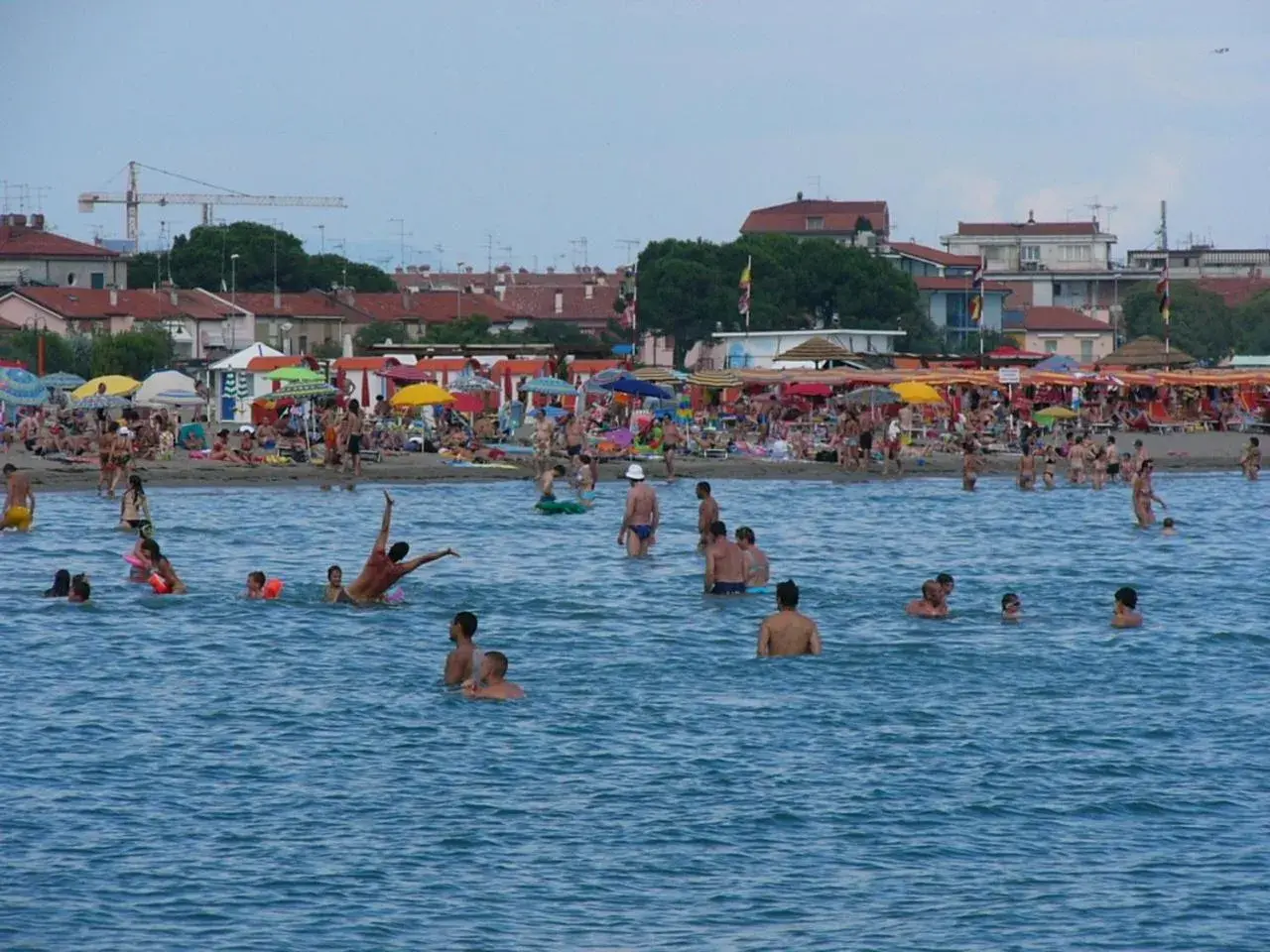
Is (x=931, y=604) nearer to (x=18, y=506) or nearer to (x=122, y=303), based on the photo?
(x=18, y=506)

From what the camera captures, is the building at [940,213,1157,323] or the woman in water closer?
the woman in water

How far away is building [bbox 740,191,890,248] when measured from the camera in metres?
110

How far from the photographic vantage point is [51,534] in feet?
96.0

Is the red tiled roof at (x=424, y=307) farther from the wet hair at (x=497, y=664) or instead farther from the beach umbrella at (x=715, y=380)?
the wet hair at (x=497, y=664)

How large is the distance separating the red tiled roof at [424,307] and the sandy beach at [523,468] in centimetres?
4291

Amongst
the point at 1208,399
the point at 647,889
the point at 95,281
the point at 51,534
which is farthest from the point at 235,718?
the point at 95,281

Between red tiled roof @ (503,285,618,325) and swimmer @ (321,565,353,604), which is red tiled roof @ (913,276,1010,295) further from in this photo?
swimmer @ (321,565,353,604)

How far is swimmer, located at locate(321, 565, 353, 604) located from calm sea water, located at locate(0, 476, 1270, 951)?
16cm

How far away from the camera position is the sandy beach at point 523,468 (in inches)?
1444

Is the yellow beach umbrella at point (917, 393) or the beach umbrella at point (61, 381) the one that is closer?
the beach umbrella at point (61, 381)

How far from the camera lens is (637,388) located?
44.5 metres

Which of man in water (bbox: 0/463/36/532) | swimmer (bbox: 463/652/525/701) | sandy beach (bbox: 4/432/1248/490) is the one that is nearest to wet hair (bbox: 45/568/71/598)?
man in water (bbox: 0/463/36/532)

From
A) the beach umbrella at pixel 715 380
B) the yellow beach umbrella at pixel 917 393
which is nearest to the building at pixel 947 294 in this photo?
the beach umbrella at pixel 715 380

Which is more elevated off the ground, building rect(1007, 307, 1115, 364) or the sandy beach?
building rect(1007, 307, 1115, 364)
